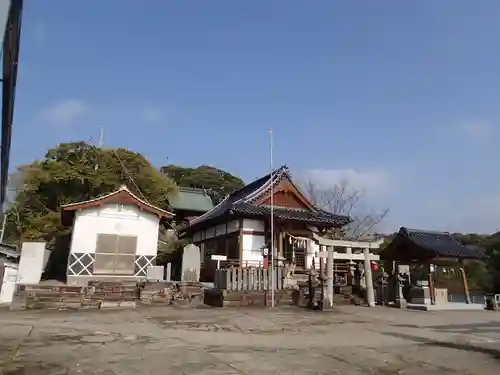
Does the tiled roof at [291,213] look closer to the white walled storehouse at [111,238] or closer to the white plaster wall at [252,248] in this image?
the white plaster wall at [252,248]

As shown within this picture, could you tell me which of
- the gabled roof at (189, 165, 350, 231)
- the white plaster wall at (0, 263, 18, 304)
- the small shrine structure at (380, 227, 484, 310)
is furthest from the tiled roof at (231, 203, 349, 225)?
the white plaster wall at (0, 263, 18, 304)

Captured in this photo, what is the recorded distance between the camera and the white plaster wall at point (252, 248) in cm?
2395

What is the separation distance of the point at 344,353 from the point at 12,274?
1733cm

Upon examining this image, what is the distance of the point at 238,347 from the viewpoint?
7.15 meters

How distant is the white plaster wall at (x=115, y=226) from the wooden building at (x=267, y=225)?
4862mm

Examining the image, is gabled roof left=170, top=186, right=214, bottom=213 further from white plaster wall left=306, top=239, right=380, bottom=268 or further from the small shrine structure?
the small shrine structure

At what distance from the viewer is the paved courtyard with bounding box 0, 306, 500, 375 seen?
5504mm

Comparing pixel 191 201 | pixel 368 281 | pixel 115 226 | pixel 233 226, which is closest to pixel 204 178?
pixel 191 201

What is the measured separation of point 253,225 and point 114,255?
8704 millimetres

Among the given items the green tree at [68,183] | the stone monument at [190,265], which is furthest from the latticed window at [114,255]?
the green tree at [68,183]

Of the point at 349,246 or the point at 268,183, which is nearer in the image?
the point at 349,246

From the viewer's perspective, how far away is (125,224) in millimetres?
22891

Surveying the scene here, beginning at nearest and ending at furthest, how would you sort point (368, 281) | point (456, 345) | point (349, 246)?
point (456, 345)
point (368, 281)
point (349, 246)

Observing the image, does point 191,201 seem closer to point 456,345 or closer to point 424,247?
point 424,247
